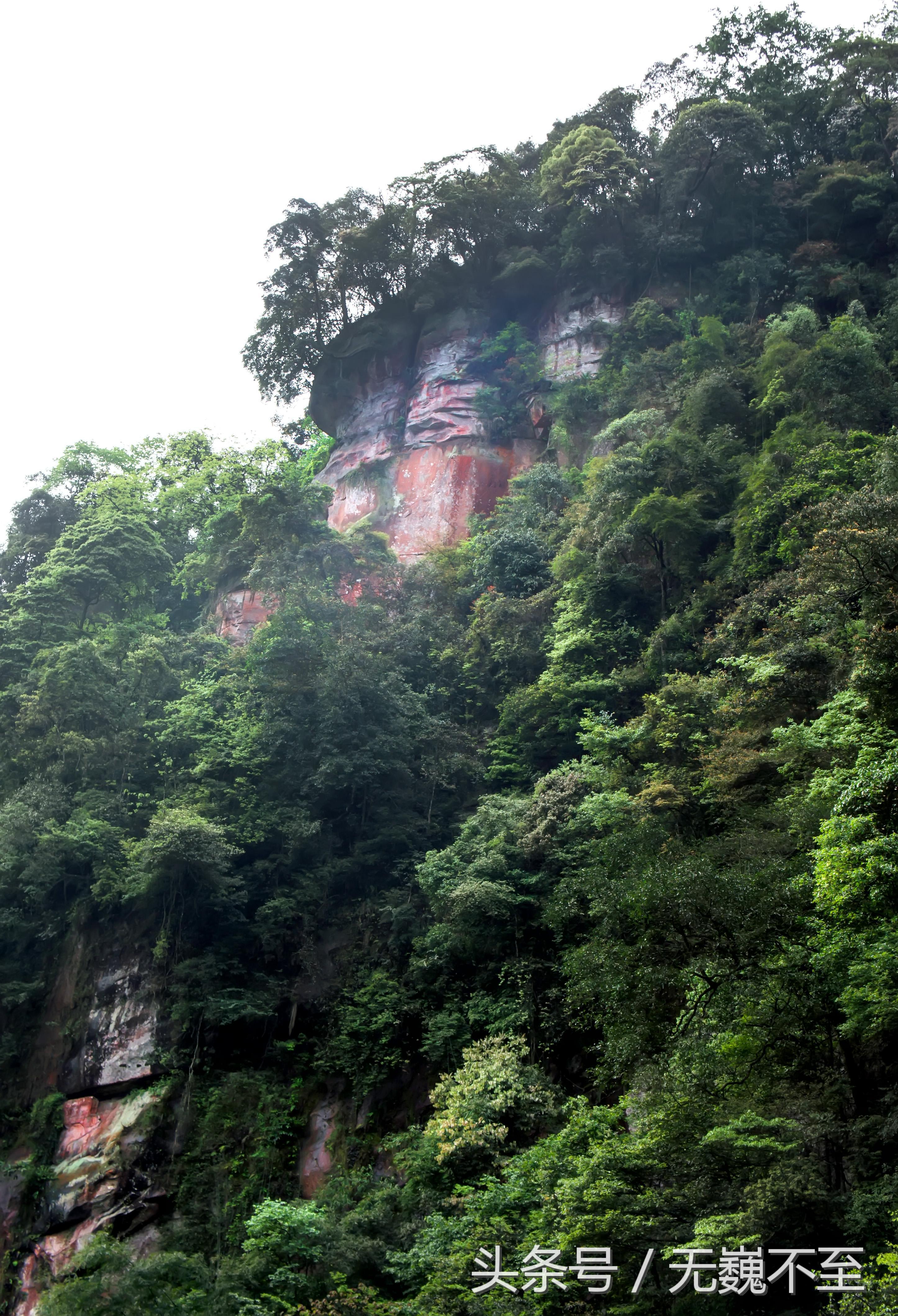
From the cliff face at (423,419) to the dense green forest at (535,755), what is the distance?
29.2 inches

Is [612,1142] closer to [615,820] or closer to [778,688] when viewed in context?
[615,820]

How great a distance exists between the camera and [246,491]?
88.6 ft

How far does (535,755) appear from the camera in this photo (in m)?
18.9

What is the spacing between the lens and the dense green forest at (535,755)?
917 centimetres

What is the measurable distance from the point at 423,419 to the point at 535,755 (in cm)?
1484

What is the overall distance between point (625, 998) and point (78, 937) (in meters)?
12.4

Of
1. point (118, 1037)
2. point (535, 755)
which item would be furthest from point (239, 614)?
point (118, 1037)

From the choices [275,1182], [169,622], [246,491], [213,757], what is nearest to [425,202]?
[246,491]

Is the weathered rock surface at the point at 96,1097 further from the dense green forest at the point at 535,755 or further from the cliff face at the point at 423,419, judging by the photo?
the cliff face at the point at 423,419
